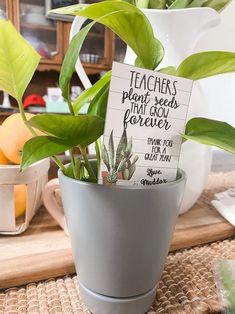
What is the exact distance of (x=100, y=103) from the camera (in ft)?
0.88

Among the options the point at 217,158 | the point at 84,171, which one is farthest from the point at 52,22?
the point at 84,171

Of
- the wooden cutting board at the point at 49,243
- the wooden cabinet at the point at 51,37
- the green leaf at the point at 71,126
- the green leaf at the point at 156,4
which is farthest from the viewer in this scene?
the wooden cabinet at the point at 51,37

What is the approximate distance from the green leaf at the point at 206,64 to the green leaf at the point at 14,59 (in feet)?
0.44

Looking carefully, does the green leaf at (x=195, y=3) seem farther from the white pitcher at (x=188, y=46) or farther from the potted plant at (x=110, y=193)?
the potted plant at (x=110, y=193)

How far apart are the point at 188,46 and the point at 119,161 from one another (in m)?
0.29

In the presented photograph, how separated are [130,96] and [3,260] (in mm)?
259

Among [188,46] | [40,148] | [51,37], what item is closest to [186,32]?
[188,46]

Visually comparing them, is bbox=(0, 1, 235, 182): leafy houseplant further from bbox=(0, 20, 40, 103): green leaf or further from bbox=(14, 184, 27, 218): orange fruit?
bbox=(14, 184, 27, 218): orange fruit

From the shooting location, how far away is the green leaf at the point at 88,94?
11.0 inches

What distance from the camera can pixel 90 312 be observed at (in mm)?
295

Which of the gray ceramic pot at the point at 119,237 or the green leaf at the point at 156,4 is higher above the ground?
the green leaf at the point at 156,4

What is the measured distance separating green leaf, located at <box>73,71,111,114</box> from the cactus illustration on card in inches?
2.4

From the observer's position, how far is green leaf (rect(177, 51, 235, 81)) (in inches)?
9.2

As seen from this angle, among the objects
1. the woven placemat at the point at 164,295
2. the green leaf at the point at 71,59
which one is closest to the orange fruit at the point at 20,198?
the woven placemat at the point at 164,295
